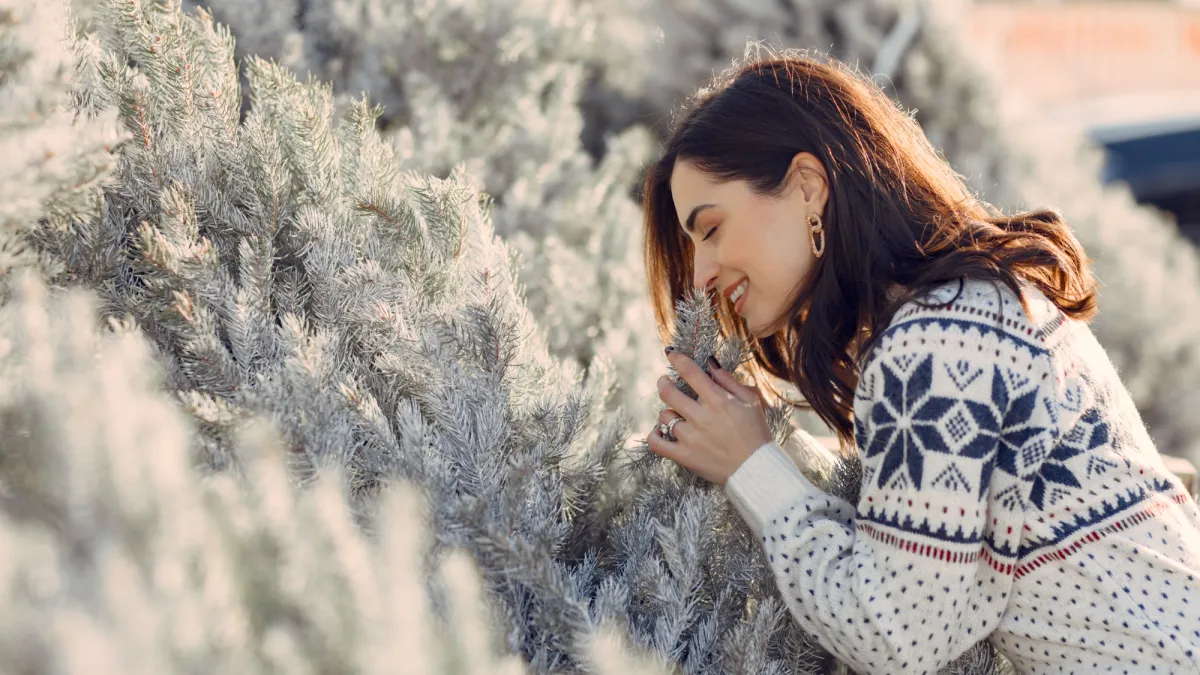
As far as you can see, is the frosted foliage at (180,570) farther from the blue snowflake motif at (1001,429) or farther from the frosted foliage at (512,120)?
the frosted foliage at (512,120)

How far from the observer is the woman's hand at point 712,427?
1.65 m

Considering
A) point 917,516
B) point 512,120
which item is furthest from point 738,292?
point 512,120

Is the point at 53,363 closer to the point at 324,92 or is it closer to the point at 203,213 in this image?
the point at 203,213

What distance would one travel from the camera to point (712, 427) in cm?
165

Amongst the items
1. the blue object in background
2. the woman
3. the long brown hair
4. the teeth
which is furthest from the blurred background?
the teeth

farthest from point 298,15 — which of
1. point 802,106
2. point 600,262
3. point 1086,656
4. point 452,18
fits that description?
point 1086,656

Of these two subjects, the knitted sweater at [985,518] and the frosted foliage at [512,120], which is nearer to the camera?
the knitted sweater at [985,518]

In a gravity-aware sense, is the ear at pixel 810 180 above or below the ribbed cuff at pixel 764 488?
above

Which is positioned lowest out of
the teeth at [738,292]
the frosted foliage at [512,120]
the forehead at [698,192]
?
the frosted foliage at [512,120]

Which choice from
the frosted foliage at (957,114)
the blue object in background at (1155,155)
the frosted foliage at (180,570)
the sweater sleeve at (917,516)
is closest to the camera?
the frosted foliage at (180,570)

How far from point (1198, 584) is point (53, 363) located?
172 centimetres

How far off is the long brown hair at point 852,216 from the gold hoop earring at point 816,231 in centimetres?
1

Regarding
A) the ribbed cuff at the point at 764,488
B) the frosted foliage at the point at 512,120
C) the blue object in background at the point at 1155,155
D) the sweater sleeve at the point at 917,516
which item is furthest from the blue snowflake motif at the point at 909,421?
the blue object in background at the point at 1155,155

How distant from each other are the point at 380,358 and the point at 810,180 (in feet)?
2.75
